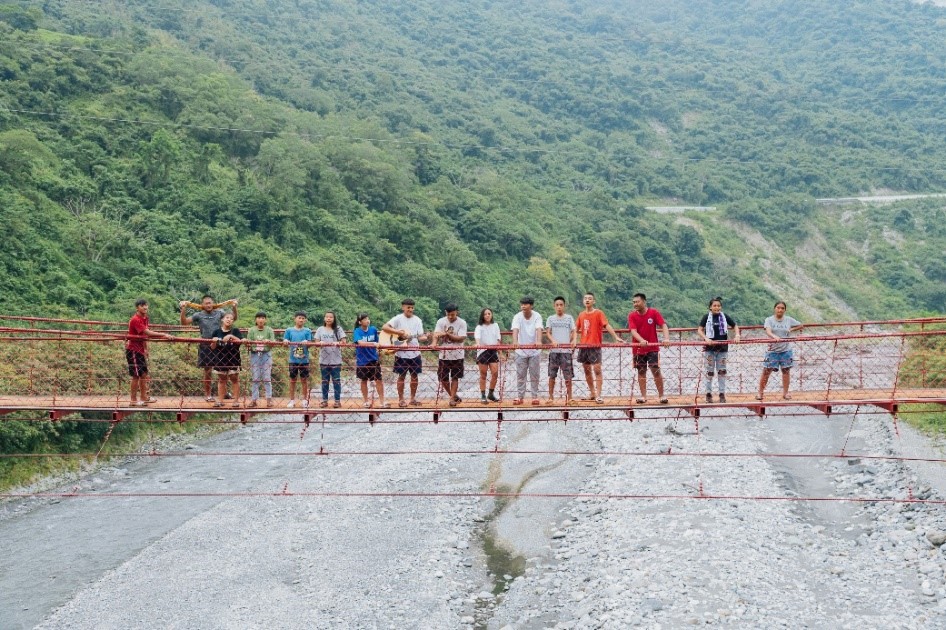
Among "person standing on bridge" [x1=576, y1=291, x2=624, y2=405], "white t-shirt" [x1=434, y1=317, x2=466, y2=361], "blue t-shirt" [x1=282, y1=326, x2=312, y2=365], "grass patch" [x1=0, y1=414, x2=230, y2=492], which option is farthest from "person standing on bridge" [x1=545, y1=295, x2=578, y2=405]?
"grass patch" [x1=0, y1=414, x2=230, y2=492]

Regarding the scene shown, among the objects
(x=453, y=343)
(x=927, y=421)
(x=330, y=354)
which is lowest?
(x=927, y=421)

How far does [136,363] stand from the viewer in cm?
1166

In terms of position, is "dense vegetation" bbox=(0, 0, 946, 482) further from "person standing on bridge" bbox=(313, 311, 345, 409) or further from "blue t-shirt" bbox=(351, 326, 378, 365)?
"blue t-shirt" bbox=(351, 326, 378, 365)

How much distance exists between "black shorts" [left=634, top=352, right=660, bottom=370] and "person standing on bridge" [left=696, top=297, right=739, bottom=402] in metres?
0.62

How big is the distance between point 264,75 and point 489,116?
1747cm

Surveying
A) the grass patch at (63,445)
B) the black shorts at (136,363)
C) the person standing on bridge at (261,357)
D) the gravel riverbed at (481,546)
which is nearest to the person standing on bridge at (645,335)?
→ the gravel riverbed at (481,546)

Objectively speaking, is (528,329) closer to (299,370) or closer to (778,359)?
(299,370)

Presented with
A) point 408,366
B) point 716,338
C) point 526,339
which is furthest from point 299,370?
point 716,338

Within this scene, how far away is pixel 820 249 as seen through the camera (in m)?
57.5

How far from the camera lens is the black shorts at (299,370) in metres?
11.8

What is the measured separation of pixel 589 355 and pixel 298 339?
3.62m

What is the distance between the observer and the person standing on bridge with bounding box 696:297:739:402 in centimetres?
1134

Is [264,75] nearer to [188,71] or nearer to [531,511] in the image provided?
[188,71]

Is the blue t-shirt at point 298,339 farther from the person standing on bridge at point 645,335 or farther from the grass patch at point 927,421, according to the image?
the grass patch at point 927,421
